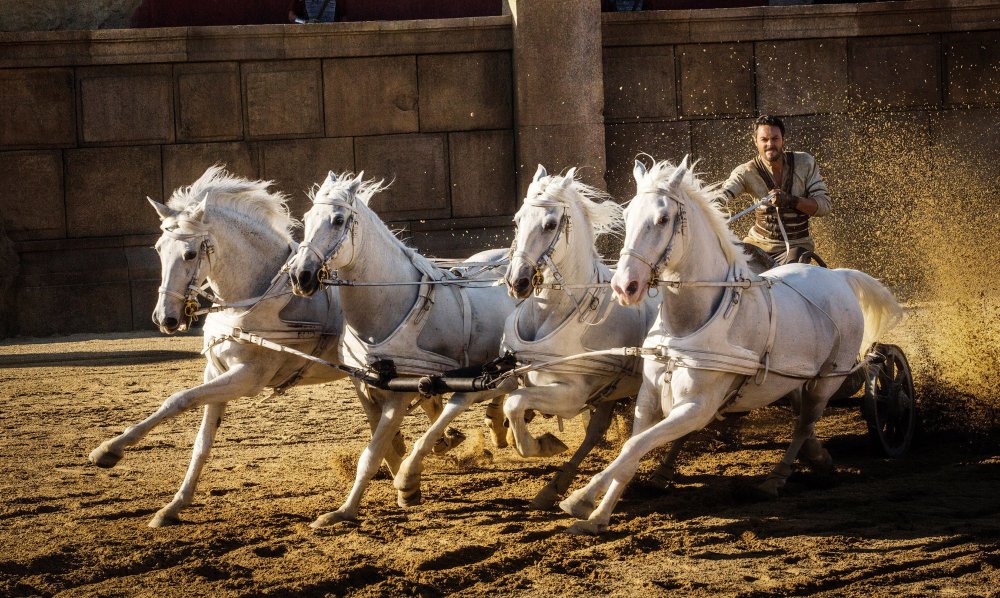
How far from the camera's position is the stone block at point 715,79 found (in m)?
14.6

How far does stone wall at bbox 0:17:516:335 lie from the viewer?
1400cm

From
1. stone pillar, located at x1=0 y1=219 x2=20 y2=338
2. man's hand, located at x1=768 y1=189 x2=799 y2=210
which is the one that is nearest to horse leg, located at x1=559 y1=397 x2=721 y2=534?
man's hand, located at x1=768 y1=189 x2=799 y2=210

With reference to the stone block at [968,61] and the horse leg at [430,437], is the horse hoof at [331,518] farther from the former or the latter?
the stone block at [968,61]

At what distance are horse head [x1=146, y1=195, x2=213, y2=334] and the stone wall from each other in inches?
308

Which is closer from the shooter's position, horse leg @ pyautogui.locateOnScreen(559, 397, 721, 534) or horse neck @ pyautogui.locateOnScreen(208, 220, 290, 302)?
horse leg @ pyautogui.locateOnScreen(559, 397, 721, 534)

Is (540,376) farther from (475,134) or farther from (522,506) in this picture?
(475,134)

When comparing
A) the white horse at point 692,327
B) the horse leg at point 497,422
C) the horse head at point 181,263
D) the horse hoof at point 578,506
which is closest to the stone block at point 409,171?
the horse leg at point 497,422

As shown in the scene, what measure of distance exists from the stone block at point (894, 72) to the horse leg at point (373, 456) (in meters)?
10.2

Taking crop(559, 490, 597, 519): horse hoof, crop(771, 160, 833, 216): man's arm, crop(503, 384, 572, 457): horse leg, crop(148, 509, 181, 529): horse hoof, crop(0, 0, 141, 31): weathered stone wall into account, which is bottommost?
crop(148, 509, 181, 529): horse hoof

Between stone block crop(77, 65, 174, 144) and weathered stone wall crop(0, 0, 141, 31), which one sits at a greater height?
weathered stone wall crop(0, 0, 141, 31)

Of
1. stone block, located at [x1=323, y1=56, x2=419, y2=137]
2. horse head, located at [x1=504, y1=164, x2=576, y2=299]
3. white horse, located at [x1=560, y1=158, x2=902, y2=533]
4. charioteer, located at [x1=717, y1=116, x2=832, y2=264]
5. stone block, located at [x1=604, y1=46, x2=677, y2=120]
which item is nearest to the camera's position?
white horse, located at [x1=560, y1=158, x2=902, y2=533]

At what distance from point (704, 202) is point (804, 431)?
5.10ft

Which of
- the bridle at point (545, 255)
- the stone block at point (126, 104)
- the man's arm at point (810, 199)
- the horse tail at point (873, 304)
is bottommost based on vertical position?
the horse tail at point (873, 304)

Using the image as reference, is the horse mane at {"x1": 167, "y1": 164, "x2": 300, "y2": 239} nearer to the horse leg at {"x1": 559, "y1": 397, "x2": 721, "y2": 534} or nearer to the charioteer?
the horse leg at {"x1": 559, "y1": 397, "x2": 721, "y2": 534}
